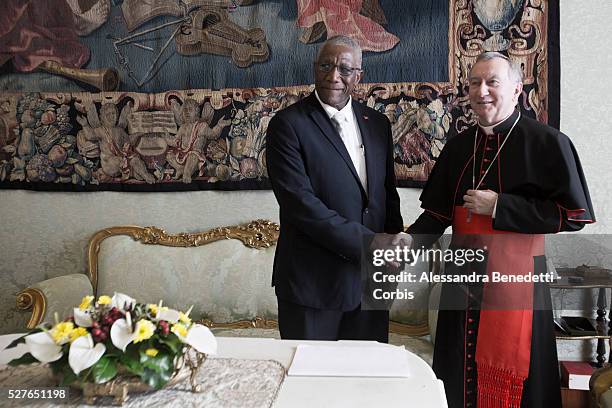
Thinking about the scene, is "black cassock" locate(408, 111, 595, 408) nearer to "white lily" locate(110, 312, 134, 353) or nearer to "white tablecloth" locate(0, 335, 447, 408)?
"white tablecloth" locate(0, 335, 447, 408)

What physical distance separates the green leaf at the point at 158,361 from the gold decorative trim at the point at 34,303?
79.6 inches

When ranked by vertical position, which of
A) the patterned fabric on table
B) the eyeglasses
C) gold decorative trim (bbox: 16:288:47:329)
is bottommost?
A: gold decorative trim (bbox: 16:288:47:329)

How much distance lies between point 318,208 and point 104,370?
1048 mm

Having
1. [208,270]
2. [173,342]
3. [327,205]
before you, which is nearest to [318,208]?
[327,205]

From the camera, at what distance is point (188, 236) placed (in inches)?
145

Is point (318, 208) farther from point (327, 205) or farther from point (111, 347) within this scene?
point (111, 347)

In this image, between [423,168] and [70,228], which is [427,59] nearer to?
[423,168]

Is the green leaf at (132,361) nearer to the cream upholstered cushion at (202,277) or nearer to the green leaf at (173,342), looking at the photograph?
the green leaf at (173,342)

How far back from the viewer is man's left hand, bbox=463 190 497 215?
7.42 feet

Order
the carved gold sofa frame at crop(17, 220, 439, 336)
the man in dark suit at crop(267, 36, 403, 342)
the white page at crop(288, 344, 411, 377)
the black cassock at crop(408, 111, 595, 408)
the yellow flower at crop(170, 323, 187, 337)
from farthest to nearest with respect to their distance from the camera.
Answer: the carved gold sofa frame at crop(17, 220, 439, 336)
the man in dark suit at crop(267, 36, 403, 342)
the black cassock at crop(408, 111, 595, 408)
the white page at crop(288, 344, 411, 377)
the yellow flower at crop(170, 323, 187, 337)

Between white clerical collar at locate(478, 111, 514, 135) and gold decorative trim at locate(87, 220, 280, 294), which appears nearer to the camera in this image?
white clerical collar at locate(478, 111, 514, 135)

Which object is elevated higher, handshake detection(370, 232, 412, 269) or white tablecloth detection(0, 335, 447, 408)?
handshake detection(370, 232, 412, 269)

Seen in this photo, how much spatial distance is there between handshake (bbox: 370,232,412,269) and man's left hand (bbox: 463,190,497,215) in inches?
12.1

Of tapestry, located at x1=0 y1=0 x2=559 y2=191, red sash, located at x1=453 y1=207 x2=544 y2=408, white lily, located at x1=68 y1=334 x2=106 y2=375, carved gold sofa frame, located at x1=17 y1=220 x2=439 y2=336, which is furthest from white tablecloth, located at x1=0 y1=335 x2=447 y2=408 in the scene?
tapestry, located at x1=0 y1=0 x2=559 y2=191
